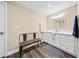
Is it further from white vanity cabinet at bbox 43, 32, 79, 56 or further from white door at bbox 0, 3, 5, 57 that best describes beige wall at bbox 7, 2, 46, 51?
white vanity cabinet at bbox 43, 32, 79, 56

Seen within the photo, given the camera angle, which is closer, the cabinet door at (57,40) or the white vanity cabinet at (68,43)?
the white vanity cabinet at (68,43)

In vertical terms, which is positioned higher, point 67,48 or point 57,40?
point 57,40

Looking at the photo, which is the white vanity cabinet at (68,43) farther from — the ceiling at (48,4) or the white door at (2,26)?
the white door at (2,26)

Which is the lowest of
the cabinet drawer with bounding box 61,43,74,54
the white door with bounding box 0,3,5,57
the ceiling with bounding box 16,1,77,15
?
the cabinet drawer with bounding box 61,43,74,54

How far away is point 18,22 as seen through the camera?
4004mm

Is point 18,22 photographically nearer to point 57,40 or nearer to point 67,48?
point 57,40

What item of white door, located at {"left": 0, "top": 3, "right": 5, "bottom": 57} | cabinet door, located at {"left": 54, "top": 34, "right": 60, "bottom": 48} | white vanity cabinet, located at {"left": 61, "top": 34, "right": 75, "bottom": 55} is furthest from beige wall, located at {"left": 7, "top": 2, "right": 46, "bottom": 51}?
white vanity cabinet, located at {"left": 61, "top": 34, "right": 75, "bottom": 55}

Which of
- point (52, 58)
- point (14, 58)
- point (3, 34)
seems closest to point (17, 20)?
point (3, 34)

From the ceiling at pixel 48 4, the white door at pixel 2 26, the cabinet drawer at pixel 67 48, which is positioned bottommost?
the cabinet drawer at pixel 67 48

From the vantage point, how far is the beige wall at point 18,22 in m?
3.46

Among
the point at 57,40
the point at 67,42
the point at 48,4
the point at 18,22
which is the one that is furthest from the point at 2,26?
the point at 57,40

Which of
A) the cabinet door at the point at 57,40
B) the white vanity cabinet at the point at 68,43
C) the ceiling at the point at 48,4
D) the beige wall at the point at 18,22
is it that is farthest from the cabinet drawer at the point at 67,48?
the beige wall at the point at 18,22

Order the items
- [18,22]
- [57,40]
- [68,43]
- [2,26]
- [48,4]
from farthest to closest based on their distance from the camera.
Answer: [57,40] < [18,22] < [48,4] < [68,43] < [2,26]

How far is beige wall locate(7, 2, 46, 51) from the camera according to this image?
3.46m
